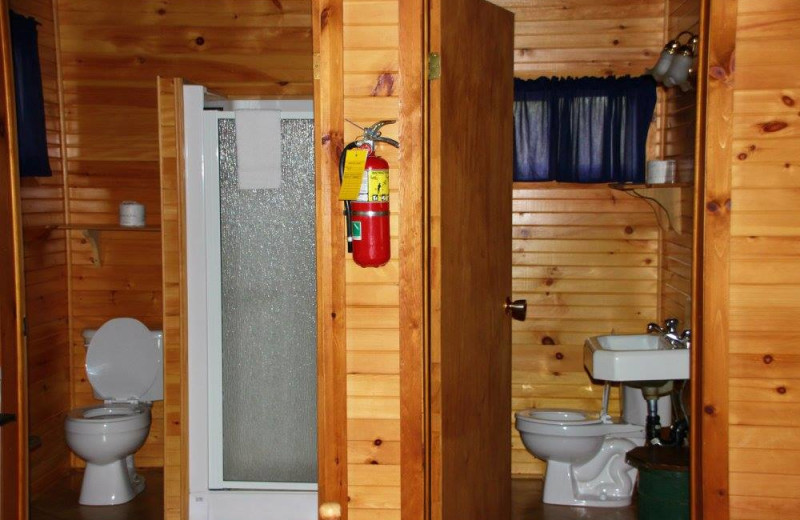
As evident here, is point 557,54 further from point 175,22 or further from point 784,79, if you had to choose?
point 784,79

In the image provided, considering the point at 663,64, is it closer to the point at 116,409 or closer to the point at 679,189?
the point at 679,189

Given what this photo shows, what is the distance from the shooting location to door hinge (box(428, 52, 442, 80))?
9.06 feet

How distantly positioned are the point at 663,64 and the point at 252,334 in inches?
81.7

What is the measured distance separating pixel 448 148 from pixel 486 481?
3.84 feet

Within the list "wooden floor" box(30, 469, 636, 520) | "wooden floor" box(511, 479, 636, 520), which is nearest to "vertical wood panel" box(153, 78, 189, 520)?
"wooden floor" box(30, 469, 636, 520)

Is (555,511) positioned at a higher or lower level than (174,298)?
lower

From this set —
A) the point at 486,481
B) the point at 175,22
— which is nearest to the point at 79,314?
the point at 175,22

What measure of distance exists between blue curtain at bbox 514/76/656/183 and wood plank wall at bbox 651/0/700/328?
155mm

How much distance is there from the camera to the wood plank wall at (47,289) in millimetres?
4637

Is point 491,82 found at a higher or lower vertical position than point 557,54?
lower

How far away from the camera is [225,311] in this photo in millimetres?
3758

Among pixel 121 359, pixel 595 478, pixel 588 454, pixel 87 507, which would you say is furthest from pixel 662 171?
pixel 87 507

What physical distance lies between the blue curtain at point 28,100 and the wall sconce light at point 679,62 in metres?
2.83

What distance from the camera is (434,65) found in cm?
276
